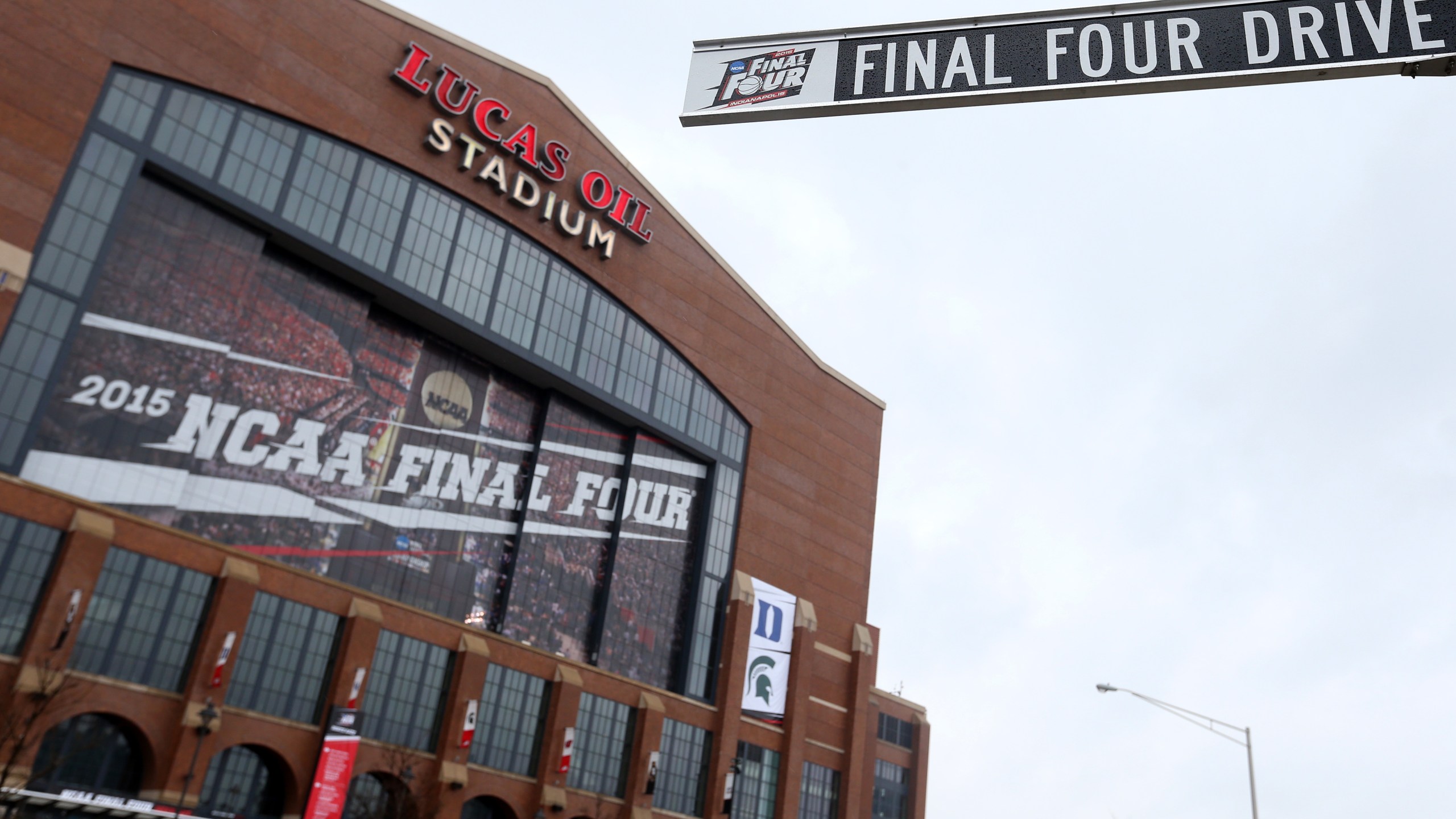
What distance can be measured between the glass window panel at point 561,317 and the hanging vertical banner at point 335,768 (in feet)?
65.0

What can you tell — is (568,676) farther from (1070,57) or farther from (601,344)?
(1070,57)

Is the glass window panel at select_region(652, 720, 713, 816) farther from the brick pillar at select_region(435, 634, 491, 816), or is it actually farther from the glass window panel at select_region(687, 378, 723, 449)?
the glass window panel at select_region(687, 378, 723, 449)

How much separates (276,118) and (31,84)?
932cm

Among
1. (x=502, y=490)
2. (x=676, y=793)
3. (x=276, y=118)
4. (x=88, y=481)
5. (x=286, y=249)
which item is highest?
(x=276, y=118)

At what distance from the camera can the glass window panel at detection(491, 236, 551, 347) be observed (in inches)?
2192

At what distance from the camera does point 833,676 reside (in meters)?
68.4

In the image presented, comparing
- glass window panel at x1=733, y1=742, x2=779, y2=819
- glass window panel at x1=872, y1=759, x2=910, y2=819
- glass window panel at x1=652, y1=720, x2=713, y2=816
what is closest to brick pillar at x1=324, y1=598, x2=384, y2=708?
glass window panel at x1=652, y1=720, x2=713, y2=816

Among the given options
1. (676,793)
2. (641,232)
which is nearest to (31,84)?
(641,232)

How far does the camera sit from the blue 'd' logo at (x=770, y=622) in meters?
64.6

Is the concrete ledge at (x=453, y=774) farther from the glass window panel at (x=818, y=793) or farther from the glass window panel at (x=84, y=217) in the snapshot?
the glass window panel at (x=84, y=217)

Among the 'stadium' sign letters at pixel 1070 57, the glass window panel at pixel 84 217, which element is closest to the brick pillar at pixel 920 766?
the glass window panel at pixel 84 217

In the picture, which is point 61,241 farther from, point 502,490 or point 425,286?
point 502,490

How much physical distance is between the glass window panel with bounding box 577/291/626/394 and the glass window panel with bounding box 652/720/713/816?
18.2m

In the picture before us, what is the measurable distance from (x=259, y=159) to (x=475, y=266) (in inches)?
432
